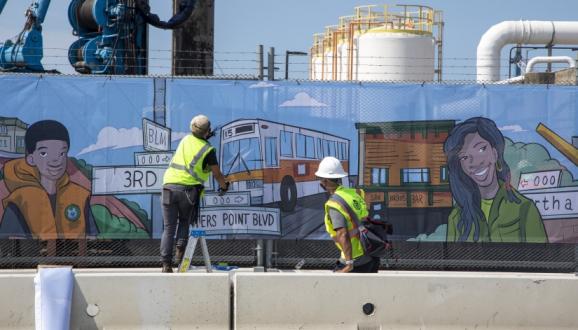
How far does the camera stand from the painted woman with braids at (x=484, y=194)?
11977 millimetres

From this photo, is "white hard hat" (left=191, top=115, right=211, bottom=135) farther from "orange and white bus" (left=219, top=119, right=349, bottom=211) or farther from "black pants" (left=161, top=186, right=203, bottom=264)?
"orange and white bus" (left=219, top=119, right=349, bottom=211)

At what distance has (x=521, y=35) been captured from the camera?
1060 inches

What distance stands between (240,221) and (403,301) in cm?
396

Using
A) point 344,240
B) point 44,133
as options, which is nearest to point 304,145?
point 44,133

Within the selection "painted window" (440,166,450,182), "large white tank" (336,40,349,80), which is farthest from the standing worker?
"large white tank" (336,40,349,80)

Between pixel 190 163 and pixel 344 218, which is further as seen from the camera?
pixel 190 163

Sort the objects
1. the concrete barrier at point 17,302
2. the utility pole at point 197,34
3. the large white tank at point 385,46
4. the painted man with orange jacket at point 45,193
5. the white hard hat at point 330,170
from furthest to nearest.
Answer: the large white tank at point 385,46 → the utility pole at point 197,34 → the painted man with orange jacket at point 45,193 → the white hard hat at point 330,170 → the concrete barrier at point 17,302

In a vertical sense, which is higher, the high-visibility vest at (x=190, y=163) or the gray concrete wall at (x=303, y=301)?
the high-visibility vest at (x=190, y=163)

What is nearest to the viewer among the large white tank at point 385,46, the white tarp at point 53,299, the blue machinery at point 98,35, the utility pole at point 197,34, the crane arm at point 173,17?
the white tarp at point 53,299

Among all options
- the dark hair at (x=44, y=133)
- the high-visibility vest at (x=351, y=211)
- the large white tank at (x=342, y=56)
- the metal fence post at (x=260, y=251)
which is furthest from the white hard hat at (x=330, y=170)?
the large white tank at (x=342, y=56)

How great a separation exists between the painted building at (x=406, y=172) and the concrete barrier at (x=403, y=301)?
3624 mm

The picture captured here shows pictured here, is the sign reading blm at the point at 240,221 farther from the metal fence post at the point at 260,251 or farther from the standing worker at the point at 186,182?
the standing worker at the point at 186,182

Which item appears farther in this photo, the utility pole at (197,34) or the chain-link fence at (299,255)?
the utility pole at (197,34)

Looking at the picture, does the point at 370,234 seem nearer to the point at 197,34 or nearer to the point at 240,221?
the point at 240,221
